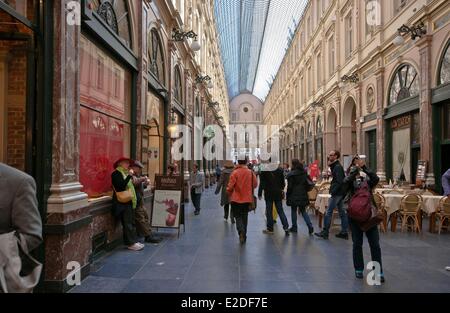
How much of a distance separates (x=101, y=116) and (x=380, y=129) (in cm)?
1275

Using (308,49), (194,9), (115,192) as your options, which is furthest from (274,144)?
(115,192)

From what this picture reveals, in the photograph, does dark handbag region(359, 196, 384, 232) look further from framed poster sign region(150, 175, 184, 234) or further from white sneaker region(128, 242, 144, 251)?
framed poster sign region(150, 175, 184, 234)

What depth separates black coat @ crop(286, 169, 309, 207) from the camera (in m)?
8.56

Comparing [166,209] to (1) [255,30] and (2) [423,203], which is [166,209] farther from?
(1) [255,30]

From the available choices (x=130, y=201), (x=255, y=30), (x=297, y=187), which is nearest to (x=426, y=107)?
(x=297, y=187)

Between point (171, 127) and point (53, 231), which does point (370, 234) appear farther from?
point (171, 127)

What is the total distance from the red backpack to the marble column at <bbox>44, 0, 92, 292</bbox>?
3.46m

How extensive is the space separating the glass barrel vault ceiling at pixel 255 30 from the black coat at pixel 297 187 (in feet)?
82.9

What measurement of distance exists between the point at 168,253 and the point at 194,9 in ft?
50.4

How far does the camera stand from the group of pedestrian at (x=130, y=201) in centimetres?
669

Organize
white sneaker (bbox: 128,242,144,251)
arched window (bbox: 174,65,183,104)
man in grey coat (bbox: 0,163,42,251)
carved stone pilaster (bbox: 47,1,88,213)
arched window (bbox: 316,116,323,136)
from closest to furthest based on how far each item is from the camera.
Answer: man in grey coat (bbox: 0,163,42,251)
carved stone pilaster (bbox: 47,1,88,213)
white sneaker (bbox: 128,242,144,251)
arched window (bbox: 174,65,183,104)
arched window (bbox: 316,116,323,136)

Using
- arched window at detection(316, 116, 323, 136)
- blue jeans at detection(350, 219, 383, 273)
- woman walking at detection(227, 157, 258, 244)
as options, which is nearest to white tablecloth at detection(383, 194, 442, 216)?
woman walking at detection(227, 157, 258, 244)

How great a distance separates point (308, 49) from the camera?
31.5 meters

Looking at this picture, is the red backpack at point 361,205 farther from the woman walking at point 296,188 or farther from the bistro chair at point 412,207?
the bistro chair at point 412,207
